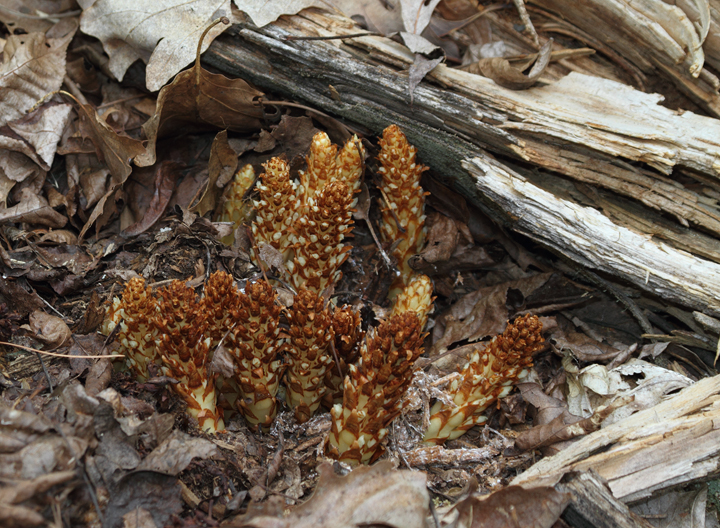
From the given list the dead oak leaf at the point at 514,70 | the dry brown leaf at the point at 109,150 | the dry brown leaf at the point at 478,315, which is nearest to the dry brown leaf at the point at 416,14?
the dead oak leaf at the point at 514,70

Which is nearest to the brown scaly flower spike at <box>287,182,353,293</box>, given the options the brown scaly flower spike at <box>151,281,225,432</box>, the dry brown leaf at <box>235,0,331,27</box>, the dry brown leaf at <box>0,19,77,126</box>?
the brown scaly flower spike at <box>151,281,225,432</box>

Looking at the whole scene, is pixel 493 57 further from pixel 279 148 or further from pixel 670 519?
pixel 670 519

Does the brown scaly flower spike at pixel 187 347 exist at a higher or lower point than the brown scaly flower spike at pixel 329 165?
lower

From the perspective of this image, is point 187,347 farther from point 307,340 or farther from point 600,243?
point 600,243

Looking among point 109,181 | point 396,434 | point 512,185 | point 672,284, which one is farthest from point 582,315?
point 109,181

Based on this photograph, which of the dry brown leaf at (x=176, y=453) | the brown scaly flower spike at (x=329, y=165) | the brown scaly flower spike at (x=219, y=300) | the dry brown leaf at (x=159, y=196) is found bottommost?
the dry brown leaf at (x=159, y=196)

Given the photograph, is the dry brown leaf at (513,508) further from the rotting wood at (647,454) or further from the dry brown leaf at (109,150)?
the dry brown leaf at (109,150)
